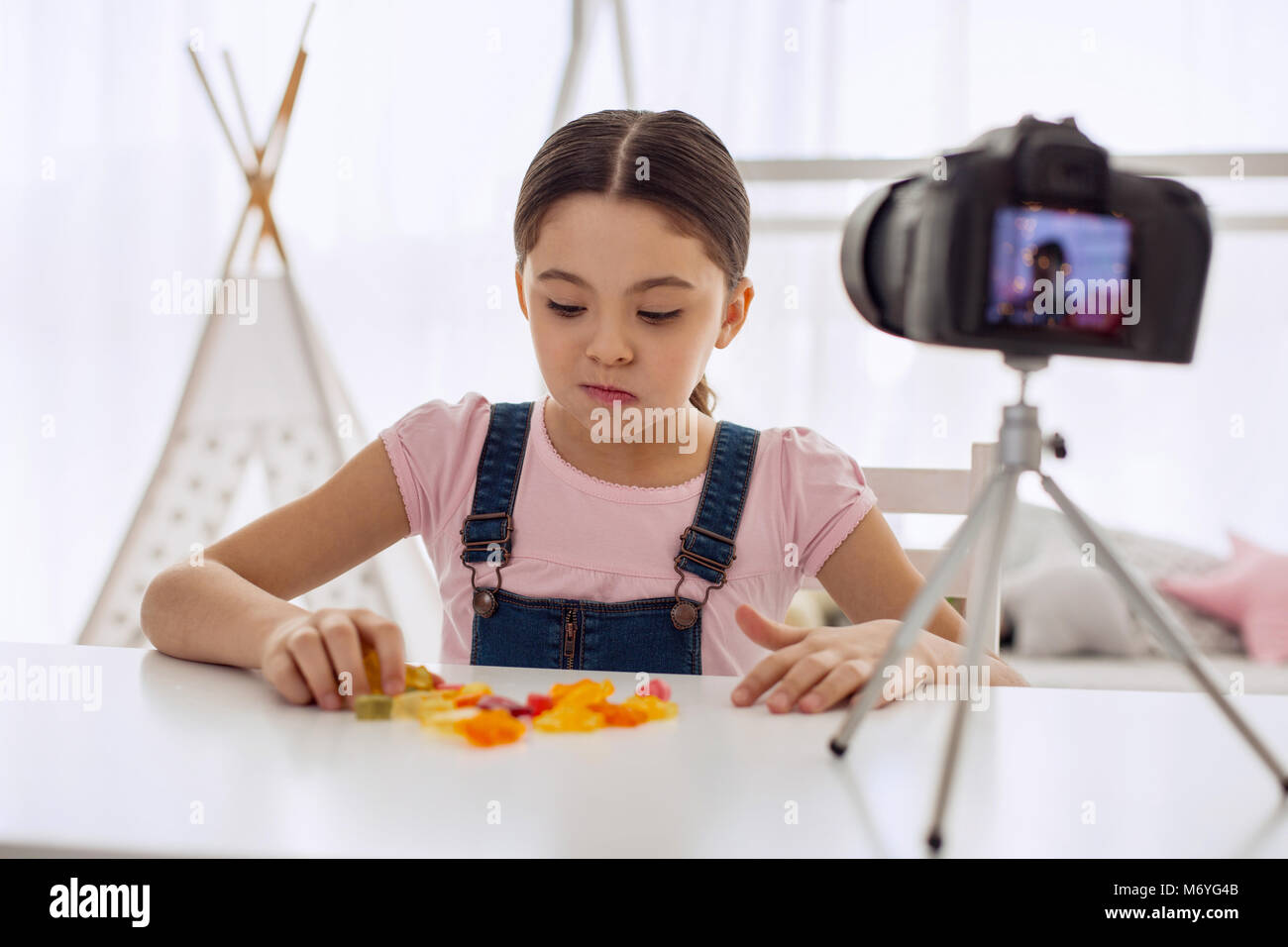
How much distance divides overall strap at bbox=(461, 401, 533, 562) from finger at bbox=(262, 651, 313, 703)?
15.5 inches

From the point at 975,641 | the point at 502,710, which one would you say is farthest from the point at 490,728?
the point at 975,641

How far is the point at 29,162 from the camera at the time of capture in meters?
2.36

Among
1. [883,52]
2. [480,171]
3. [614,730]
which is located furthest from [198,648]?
[883,52]

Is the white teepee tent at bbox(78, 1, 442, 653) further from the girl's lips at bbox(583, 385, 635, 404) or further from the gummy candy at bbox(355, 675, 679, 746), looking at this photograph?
the gummy candy at bbox(355, 675, 679, 746)

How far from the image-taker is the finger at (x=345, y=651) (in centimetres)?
59

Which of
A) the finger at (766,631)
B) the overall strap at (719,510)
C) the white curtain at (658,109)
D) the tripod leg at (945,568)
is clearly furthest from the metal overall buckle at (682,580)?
the white curtain at (658,109)

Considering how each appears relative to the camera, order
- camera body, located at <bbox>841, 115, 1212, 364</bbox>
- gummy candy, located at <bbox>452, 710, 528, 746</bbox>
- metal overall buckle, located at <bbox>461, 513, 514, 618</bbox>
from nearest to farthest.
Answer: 1. camera body, located at <bbox>841, 115, 1212, 364</bbox>
2. gummy candy, located at <bbox>452, 710, 528, 746</bbox>
3. metal overall buckle, located at <bbox>461, 513, 514, 618</bbox>

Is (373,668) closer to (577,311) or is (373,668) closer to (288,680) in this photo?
(288,680)

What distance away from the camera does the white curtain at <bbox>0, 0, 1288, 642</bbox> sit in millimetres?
2229

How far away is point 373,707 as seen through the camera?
0.54 metres

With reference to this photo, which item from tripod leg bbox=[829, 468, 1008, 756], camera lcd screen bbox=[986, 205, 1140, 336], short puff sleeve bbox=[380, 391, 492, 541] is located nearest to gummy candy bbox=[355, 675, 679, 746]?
tripod leg bbox=[829, 468, 1008, 756]

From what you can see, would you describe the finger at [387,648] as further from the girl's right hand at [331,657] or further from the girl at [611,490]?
the girl at [611,490]

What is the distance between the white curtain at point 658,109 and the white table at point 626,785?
171 centimetres

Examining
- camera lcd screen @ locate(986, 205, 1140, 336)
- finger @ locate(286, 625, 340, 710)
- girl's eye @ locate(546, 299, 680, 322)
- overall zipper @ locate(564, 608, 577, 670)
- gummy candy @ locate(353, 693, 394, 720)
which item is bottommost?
overall zipper @ locate(564, 608, 577, 670)
